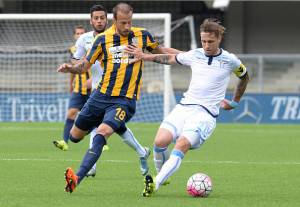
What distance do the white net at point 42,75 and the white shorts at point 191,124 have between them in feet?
41.4

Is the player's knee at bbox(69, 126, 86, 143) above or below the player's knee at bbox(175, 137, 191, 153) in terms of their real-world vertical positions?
below

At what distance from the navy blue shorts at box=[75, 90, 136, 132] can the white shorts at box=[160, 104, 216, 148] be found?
59 cm

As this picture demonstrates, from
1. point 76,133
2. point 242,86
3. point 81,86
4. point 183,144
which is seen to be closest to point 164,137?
point 183,144

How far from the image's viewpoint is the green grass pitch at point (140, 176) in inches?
340

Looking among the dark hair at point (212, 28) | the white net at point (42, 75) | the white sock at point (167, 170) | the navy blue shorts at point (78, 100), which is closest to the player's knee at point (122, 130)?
the white sock at point (167, 170)

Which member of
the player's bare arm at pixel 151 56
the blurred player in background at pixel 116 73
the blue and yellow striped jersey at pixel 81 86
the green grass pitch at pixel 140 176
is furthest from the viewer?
the blue and yellow striped jersey at pixel 81 86

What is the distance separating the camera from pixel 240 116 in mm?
24141

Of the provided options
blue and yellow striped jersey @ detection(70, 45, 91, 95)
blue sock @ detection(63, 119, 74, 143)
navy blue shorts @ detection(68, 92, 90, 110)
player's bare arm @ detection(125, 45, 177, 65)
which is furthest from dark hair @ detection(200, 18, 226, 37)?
blue sock @ detection(63, 119, 74, 143)

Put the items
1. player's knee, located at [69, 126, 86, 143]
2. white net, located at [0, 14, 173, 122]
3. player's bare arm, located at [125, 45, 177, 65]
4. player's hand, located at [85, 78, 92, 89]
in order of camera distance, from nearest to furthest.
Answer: player's bare arm, located at [125, 45, 177, 65] < player's knee, located at [69, 126, 86, 143] < player's hand, located at [85, 78, 92, 89] < white net, located at [0, 14, 173, 122]

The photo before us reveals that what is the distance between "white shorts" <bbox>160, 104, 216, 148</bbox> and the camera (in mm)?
8969

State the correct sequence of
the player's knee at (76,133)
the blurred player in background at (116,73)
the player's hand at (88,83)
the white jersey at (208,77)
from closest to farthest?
the white jersey at (208,77), the blurred player in background at (116,73), the player's knee at (76,133), the player's hand at (88,83)

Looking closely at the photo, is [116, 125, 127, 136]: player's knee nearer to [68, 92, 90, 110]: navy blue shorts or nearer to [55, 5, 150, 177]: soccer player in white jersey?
[55, 5, 150, 177]: soccer player in white jersey

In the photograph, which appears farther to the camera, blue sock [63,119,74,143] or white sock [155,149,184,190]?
blue sock [63,119,74,143]

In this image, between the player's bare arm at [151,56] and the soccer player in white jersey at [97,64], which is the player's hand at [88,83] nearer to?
the soccer player in white jersey at [97,64]
